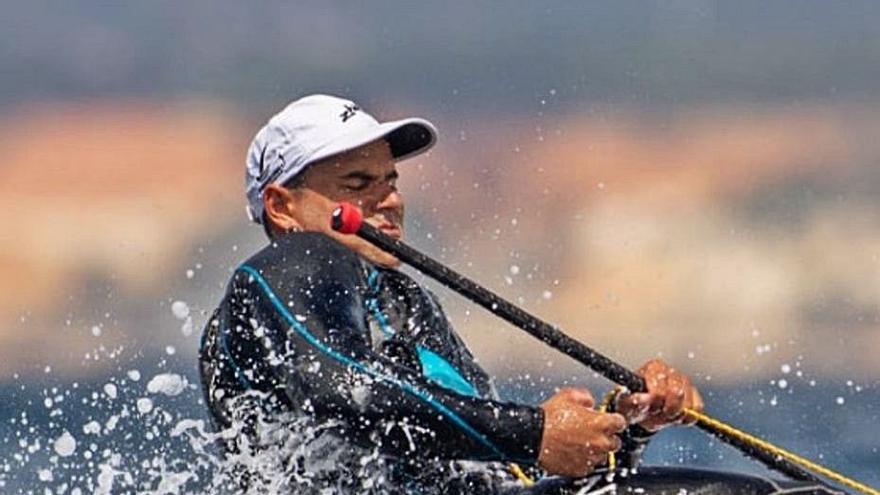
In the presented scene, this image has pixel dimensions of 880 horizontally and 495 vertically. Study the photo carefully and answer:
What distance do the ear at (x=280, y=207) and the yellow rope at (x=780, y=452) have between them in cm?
184

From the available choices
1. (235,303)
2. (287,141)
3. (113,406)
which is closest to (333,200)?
(287,141)

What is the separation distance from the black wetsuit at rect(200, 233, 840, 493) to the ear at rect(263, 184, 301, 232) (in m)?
0.40

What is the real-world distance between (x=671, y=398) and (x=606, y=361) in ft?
0.99

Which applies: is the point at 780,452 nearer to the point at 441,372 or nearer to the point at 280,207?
the point at 441,372

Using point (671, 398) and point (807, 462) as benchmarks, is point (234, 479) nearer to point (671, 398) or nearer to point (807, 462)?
point (671, 398)

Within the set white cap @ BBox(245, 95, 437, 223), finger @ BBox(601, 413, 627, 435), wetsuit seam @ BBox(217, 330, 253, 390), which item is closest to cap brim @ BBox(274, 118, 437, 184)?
white cap @ BBox(245, 95, 437, 223)

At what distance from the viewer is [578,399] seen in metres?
6.65

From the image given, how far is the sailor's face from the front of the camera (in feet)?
25.2

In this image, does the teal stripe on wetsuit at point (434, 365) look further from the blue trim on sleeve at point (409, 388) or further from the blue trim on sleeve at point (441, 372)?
the blue trim on sleeve at point (409, 388)

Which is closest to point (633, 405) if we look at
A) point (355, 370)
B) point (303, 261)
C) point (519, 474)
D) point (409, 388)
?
point (519, 474)

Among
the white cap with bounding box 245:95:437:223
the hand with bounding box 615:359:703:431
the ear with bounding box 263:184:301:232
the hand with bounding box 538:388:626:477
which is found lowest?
the hand with bounding box 538:388:626:477

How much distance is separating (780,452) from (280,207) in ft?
7.51

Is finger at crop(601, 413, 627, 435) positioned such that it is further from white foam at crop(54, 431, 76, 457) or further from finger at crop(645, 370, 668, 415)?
white foam at crop(54, 431, 76, 457)

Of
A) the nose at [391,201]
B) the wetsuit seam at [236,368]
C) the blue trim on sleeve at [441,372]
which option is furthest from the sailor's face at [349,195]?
the wetsuit seam at [236,368]
